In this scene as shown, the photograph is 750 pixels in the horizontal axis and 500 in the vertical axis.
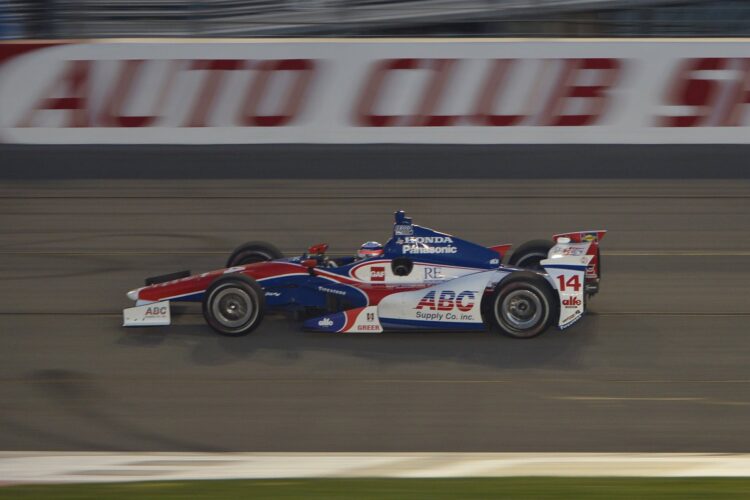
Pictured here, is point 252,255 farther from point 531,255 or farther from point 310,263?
point 531,255

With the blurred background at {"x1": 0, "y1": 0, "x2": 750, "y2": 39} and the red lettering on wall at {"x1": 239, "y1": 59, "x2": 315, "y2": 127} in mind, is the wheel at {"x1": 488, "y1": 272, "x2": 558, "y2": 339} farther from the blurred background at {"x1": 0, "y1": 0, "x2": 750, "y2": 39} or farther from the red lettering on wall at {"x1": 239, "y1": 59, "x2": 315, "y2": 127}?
the blurred background at {"x1": 0, "y1": 0, "x2": 750, "y2": 39}

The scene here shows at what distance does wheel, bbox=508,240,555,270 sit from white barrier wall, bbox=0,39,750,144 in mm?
6233

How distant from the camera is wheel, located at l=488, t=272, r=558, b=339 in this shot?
8695mm

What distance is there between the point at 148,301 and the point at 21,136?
805 centimetres

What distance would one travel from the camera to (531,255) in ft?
32.0

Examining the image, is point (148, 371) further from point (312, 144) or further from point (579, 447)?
point (312, 144)

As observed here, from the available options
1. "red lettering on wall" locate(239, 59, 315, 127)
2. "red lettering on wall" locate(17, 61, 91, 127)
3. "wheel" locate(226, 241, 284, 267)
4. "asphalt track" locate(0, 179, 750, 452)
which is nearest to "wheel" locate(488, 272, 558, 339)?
"asphalt track" locate(0, 179, 750, 452)

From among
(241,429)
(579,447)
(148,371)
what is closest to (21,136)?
(148,371)

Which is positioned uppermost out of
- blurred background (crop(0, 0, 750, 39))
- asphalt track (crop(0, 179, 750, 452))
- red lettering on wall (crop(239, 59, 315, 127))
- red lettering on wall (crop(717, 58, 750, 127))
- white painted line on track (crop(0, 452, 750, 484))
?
blurred background (crop(0, 0, 750, 39))

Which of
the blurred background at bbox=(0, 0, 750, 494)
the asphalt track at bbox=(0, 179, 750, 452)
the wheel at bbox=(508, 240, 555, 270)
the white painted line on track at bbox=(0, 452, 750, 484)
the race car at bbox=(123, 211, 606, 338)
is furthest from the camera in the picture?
the wheel at bbox=(508, 240, 555, 270)

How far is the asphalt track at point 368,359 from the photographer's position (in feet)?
23.4

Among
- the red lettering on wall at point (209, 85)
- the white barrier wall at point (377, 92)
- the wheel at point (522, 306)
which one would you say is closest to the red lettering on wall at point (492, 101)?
the white barrier wall at point (377, 92)

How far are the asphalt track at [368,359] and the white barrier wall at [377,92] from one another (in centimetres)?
220

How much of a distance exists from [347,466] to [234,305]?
3256 millimetres
